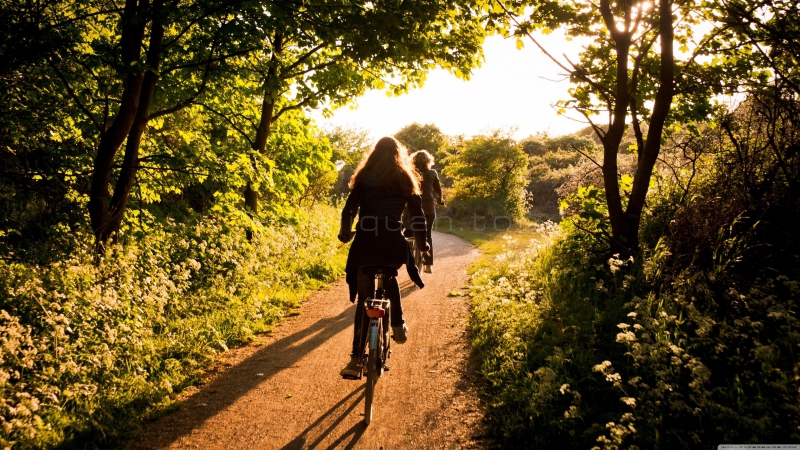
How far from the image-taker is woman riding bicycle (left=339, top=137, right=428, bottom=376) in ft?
13.1

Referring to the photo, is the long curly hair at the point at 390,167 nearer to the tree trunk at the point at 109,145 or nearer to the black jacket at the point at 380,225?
the black jacket at the point at 380,225

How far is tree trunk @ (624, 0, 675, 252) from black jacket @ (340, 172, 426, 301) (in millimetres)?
3657

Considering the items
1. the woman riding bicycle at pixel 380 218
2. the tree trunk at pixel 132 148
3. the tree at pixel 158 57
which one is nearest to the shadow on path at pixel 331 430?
the woman riding bicycle at pixel 380 218

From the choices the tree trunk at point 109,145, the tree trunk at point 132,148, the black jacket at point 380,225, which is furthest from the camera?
the tree trunk at point 132,148

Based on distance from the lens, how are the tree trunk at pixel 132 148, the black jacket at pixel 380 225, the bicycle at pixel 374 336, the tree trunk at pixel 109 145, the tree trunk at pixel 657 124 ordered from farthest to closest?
the tree trunk at pixel 132 148 → the tree trunk at pixel 109 145 → the tree trunk at pixel 657 124 → the black jacket at pixel 380 225 → the bicycle at pixel 374 336

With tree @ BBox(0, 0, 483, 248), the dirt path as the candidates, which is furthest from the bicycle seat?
tree @ BBox(0, 0, 483, 248)

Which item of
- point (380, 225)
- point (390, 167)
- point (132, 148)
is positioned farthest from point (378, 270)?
point (132, 148)

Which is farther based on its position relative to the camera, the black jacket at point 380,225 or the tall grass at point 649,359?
the black jacket at point 380,225

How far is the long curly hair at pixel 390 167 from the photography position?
4055 millimetres

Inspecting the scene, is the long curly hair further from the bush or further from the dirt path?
the bush

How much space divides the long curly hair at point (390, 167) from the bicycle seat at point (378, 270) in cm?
79

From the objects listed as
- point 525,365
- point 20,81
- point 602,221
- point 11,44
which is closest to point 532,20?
point 602,221

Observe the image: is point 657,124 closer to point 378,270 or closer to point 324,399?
point 378,270

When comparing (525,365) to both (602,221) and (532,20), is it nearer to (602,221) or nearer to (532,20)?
(602,221)
